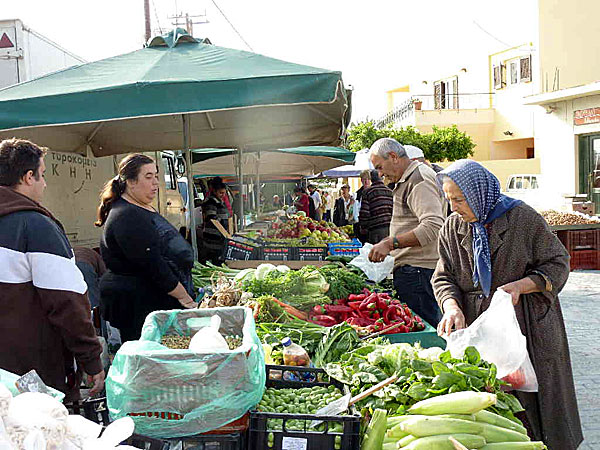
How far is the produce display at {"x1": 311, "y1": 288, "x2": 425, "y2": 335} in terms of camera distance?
13.9 ft

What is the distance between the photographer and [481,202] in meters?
3.18

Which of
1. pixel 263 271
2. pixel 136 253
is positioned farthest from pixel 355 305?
pixel 136 253

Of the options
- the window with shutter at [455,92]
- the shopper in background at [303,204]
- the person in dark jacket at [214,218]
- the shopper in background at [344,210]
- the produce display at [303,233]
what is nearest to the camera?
the produce display at [303,233]

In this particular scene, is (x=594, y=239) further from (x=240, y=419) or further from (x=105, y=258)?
(x=240, y=419)

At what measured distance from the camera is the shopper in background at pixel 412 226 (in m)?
4.74

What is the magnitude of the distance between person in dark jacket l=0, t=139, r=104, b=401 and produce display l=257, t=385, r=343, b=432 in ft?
3.48

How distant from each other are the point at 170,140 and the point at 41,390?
269 inches

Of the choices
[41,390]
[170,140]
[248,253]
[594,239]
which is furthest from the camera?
[594,239]

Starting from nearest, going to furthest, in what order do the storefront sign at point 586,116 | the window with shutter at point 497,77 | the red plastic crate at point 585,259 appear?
the red plastic crate at point 585,259
the storefront sign at point 586,116
the window with shutter at point 497,77

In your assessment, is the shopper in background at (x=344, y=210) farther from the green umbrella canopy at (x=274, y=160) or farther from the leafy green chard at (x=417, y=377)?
the leafy green chard at (x=417, y=377)

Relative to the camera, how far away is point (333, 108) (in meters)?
6.23

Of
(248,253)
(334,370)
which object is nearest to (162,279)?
(334,370)

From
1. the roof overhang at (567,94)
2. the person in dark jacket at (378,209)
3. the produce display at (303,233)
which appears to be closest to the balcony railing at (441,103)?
the roof overhang at (567,94)

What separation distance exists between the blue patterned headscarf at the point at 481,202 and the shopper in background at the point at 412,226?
142 cm
